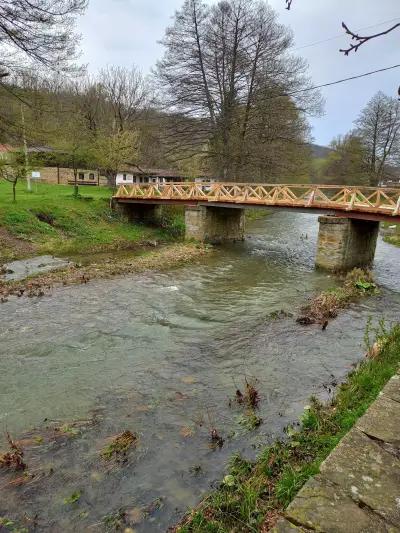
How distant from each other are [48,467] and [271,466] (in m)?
2.53

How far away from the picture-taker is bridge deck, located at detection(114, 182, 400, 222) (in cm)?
1298

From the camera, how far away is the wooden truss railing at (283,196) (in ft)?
43.0

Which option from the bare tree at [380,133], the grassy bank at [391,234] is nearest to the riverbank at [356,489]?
the grassy bank at [391,234]

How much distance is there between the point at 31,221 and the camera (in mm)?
17297

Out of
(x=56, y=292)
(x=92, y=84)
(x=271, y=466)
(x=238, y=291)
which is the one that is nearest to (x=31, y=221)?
(x=56, y=292)

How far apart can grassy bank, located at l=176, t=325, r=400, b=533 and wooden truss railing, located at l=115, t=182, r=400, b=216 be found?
8997mm

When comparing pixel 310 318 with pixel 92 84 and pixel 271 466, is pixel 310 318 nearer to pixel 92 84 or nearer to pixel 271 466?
pixel 271 466

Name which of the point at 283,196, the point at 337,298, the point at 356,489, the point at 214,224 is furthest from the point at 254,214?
the point at 356,489

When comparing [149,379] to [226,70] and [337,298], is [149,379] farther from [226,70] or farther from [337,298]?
[226,70]

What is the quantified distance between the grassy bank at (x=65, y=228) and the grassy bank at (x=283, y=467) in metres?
13.1

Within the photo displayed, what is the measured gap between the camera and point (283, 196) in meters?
16.3

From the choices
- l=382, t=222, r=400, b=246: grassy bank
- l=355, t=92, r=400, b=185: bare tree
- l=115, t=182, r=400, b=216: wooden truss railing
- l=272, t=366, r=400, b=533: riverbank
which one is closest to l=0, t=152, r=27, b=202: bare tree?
l=115, t=182, r=400, b=216: wooden truss railing

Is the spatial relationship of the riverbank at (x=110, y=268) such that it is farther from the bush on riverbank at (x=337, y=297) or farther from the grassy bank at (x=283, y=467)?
the grassy bank at (x=283, y=467)

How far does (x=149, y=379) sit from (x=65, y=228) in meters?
14.2
